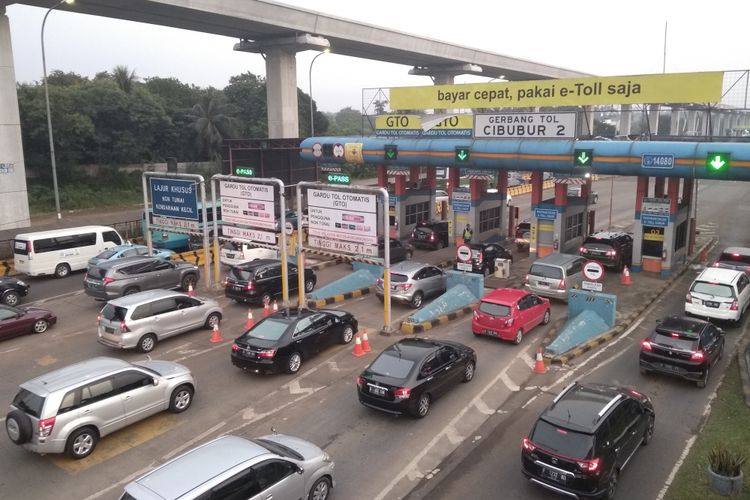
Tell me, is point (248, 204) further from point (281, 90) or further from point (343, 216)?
point (281, 90)

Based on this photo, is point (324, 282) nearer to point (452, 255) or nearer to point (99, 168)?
point (452, 255)

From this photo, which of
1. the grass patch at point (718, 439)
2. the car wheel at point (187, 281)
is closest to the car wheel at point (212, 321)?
the car wheel at point (187, 281)

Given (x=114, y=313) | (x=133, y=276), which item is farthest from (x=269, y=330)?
(x=133, y=276)

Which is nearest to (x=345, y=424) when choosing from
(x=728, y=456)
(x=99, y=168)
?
(x=728, y=456)

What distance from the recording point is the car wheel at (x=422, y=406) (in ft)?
42.3

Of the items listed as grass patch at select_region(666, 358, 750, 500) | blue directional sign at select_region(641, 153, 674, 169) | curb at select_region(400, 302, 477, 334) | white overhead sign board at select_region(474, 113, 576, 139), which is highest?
white overhead sign board at select_region(474, 113, 576, 139)

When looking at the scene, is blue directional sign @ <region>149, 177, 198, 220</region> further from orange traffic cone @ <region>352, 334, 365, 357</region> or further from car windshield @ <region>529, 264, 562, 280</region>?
car windshield @ <region>529, 264, 562, 280</region>

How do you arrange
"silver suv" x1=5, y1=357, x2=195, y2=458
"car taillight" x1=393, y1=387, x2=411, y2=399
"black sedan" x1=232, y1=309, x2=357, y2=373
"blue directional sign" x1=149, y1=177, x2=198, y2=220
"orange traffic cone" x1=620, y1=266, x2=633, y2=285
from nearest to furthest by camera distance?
1. "silver suv" x1=5, y1=357, x2=195, y2=458
2. "car taillight" x1=393, y1=387, x2=411, y2=399
3. "black sedan" x1=232, y1=309, x2=357, y2=373
4. "blue directional sign" x1=149, y1=177, x2=198, y2=220
5. "orange traffic cone" x1=620, y1=266, x2=633, y2=285

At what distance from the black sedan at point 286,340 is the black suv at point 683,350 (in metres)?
8.40

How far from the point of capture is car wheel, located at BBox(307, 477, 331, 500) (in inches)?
375

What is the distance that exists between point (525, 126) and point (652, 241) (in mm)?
7647

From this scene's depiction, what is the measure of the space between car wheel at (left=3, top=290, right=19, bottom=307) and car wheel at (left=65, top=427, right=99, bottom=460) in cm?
1306

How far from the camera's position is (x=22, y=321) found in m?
18.8

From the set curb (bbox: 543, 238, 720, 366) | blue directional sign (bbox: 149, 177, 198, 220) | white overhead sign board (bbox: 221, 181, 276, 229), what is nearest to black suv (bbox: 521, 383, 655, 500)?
curb (bbox: 543, 238, 720, 366)
